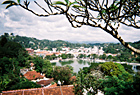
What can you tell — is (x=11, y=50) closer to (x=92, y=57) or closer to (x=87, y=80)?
(x=87, y=80)

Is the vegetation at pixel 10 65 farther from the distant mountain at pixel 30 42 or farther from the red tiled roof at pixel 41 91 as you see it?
the distant mountain at pixel 30 42

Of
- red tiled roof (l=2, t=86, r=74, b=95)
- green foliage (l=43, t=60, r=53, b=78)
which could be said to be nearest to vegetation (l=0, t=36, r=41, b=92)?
green foliage (l=43, t=60, r=53, b=78)

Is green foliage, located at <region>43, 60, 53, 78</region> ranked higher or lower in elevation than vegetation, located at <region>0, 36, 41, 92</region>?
lower

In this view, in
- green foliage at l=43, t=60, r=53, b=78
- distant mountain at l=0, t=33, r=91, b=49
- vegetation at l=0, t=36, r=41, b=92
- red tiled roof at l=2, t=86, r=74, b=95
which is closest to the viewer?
red tiled roof at l=2, t=86, r=74, b=95

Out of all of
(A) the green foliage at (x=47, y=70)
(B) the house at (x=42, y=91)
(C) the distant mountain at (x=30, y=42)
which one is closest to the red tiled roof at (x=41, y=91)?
(B) the house at (x=42, y=91)

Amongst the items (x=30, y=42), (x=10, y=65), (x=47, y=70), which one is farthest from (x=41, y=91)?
(x=30, y=42)

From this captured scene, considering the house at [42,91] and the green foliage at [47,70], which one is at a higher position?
the house at [42,91]

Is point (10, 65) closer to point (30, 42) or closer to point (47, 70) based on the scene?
point (47, 70)

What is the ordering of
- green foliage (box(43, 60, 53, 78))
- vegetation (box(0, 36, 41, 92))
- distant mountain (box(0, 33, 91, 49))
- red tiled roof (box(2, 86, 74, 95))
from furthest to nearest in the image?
1. distant mountain (box(0, 33, 91, 49))
2. green foliage (box(43, 60, 53, 78))
3. vegetation (box(0, 36, 41, 92))
4. red tiled roof (box(2, 86, 74, 95))

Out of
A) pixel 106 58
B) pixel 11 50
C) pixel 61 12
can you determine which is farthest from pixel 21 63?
pixel 106 58

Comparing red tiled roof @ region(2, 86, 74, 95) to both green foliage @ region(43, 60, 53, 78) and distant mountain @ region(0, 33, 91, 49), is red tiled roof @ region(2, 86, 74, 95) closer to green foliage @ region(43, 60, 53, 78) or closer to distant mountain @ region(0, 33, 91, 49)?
green foliage @ region(43, 60, 53, 78)

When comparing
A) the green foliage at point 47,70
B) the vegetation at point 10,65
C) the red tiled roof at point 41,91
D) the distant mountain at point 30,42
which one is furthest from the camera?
the distant mountain at point 30,42
